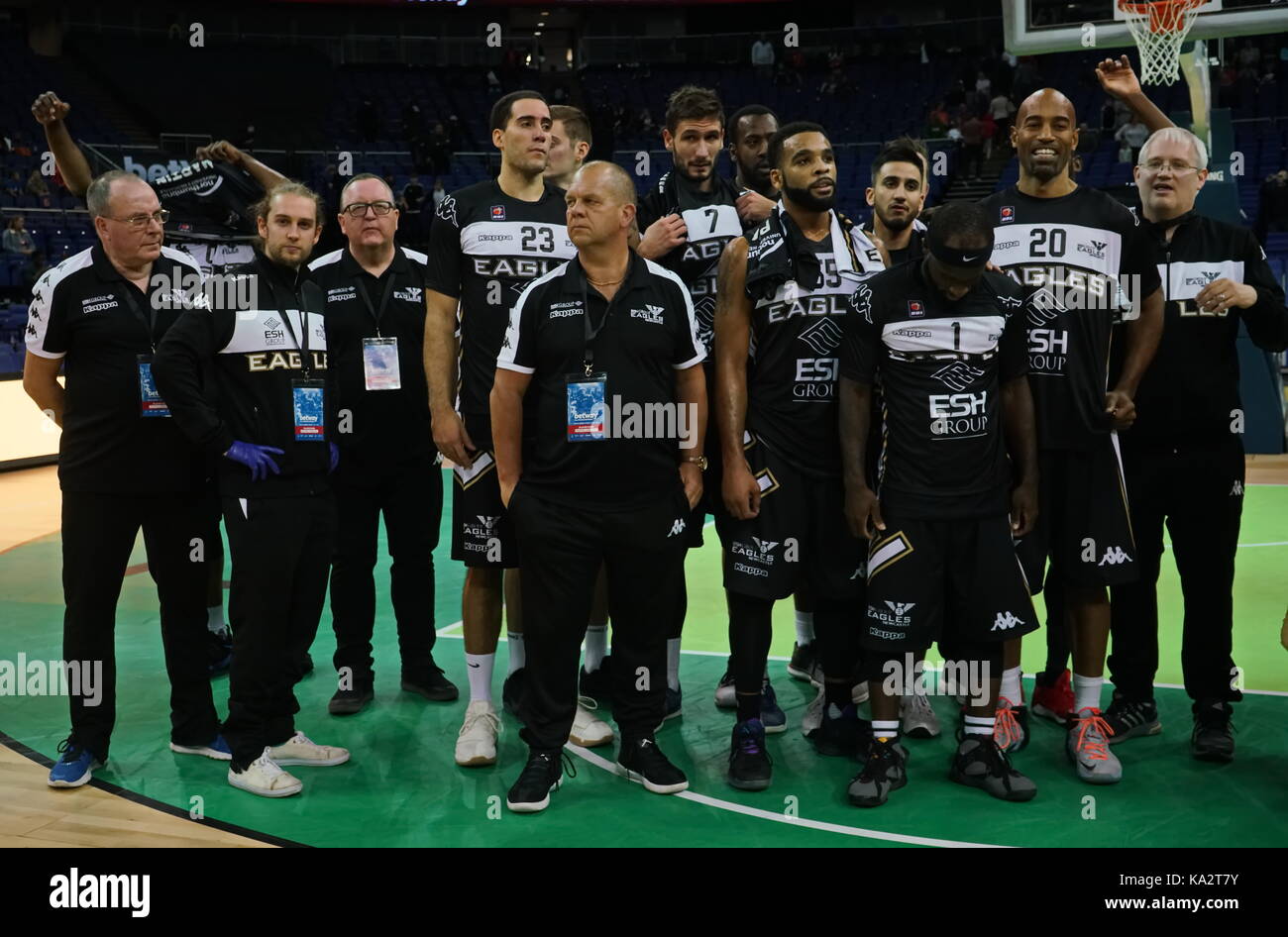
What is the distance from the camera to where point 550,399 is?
427 cm

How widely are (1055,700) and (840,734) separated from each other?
3.72ft

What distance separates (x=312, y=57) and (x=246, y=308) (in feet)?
81.8

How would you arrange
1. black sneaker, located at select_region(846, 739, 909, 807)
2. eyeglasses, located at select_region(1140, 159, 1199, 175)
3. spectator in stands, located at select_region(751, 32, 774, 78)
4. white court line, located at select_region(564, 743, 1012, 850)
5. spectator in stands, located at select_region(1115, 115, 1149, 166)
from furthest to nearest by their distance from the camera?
spectator in stands, located at select_region(751, 32, 774, 78)
spectator in stands, located at select_region(1115, 115, 1149, 166)
eyeglasses, located at select_region(1140, 159, 1199, 175)
black sneaker, located at select_region(846, 739, 909, 807)
white court line, located at select_region(564, 743, 1012, 850)

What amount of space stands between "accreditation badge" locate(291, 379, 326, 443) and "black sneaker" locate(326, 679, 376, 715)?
4.89 feet

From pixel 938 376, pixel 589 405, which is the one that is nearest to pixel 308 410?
pixel 589 405

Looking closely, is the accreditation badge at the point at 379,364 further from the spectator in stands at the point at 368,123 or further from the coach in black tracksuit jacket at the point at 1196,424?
the spectator in stands at the point at 368,123

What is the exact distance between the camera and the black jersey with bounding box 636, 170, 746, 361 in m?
5.15

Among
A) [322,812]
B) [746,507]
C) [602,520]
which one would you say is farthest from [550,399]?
[322,812]

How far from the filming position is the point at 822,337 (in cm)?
456

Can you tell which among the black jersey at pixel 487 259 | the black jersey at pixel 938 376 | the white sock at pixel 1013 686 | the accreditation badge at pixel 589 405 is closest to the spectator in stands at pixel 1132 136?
the white sock at pixel 1013 686

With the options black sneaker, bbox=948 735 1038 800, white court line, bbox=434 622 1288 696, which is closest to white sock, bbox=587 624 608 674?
white court line, bbox=434 622 1288 696

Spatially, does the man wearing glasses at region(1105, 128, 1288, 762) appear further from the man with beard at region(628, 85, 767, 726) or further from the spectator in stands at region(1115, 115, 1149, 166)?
the spectator in stands at region(1115, 115, 1149, 166)

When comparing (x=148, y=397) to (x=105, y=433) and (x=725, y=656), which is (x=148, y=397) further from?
(x=725, y=656)

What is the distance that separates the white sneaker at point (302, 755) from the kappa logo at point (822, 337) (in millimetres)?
2503
